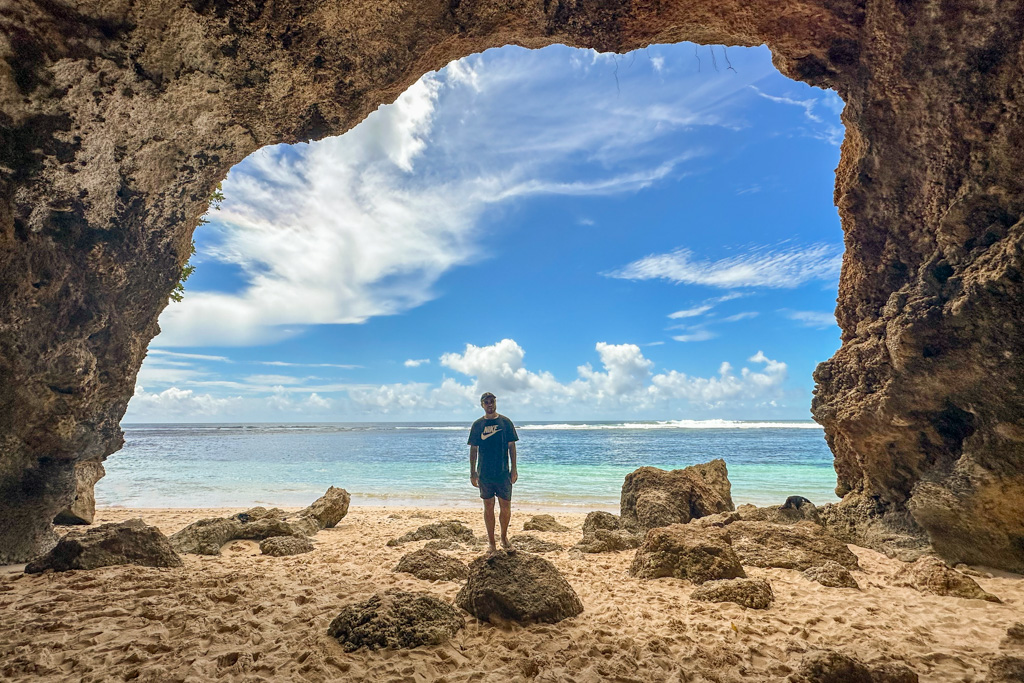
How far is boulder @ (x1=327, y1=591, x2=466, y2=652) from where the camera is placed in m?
3.48

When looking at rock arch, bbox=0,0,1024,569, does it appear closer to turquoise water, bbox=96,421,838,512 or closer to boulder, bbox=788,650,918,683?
boulder, bbox=788,650,918,683

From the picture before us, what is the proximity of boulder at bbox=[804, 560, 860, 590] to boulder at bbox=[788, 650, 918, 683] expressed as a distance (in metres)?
2.36

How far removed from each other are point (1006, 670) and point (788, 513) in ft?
18.5

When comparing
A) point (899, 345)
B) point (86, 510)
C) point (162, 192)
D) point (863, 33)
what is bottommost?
point (86, 510)

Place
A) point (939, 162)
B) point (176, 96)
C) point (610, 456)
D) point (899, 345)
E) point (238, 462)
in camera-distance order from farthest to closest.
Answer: point (610, 456) < point (238, 462) < point (899, 345) < point (939, 162) < point (176, 96)

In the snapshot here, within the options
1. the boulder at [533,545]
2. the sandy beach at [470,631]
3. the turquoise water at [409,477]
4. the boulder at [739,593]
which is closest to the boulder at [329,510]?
the sandy beach at [470,631]

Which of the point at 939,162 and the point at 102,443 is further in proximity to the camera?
the point at 102,443

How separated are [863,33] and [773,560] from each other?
673 cm

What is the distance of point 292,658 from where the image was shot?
326cm

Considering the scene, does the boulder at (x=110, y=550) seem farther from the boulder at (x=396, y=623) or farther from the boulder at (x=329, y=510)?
the boulder at (x=329, y=510)

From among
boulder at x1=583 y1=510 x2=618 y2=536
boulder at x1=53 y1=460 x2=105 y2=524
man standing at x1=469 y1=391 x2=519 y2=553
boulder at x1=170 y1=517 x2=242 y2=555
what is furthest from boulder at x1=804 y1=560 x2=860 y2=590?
boulder at x1=53 y1=460 x2=105 y2=524

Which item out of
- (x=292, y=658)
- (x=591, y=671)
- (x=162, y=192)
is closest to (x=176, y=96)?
(x=162, y=192)

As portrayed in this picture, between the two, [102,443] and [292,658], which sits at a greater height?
[102,443]

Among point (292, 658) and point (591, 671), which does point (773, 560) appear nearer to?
point (591, 671)
